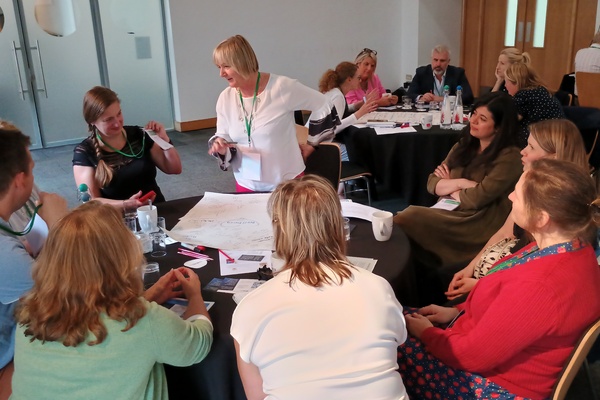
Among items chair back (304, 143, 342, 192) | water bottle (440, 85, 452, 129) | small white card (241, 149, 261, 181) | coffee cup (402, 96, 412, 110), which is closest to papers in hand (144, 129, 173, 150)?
small white card (241, 149, 261, 181)

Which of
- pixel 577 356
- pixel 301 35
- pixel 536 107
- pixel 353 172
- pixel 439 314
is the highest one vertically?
pixel 301 35

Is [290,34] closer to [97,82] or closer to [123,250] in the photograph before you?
[97,82]

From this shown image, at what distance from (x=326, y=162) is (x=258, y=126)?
2.14 ft

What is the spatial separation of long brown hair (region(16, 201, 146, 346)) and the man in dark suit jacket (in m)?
4.45

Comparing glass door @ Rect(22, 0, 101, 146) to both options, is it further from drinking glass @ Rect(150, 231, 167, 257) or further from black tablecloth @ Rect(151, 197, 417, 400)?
drinking glass @ Rect(150, 231, 167, 257)

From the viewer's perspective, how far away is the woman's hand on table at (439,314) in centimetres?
199

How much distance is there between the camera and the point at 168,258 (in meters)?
2.08

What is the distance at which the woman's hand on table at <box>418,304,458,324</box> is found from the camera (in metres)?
1.99

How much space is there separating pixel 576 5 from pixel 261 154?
21.3ft

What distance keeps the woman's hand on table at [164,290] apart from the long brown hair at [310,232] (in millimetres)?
490

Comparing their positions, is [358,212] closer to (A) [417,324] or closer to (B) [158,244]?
(A) [417,324]

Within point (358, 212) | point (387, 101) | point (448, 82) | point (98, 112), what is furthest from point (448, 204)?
point (448, 82)

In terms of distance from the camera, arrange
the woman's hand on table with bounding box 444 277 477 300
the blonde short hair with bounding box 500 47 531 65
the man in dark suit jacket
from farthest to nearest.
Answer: the man in dark suit jacket
the blonde short hair with bounding box 500 47 531 65
the woman's hand on table with bounding box 444 277 477 300

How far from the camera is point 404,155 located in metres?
4.43
